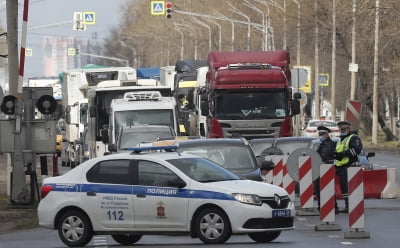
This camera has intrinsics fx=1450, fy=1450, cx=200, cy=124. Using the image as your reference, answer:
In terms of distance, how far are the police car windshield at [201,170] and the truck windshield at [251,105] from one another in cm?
1917

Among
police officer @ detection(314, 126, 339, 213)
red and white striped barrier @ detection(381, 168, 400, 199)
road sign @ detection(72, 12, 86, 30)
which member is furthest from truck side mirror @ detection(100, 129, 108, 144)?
road sign @ detection(72, 12, 86, 30)

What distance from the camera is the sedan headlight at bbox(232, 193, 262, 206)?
19438 millimetres

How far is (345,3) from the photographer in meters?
77.5

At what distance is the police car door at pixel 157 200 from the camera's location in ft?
64.5

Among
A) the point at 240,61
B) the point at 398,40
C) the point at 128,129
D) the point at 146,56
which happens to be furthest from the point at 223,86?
the point at 146,56

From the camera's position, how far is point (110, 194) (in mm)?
20062

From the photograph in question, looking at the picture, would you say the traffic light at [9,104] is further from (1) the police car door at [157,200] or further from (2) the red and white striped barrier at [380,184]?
(1) the police car door at [157,200]

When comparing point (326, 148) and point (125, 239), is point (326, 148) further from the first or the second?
point (125, 239)

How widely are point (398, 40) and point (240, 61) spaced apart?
86.0ft

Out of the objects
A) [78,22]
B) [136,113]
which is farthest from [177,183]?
[78,22]

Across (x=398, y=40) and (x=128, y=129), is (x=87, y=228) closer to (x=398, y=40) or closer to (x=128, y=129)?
(x=128, y=129)

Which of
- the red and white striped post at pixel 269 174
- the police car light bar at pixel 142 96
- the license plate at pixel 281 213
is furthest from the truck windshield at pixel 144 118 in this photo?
the license plate at pixel 281 213

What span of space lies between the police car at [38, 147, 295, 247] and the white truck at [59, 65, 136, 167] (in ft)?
90.8

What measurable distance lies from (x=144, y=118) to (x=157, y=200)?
1619 cm
